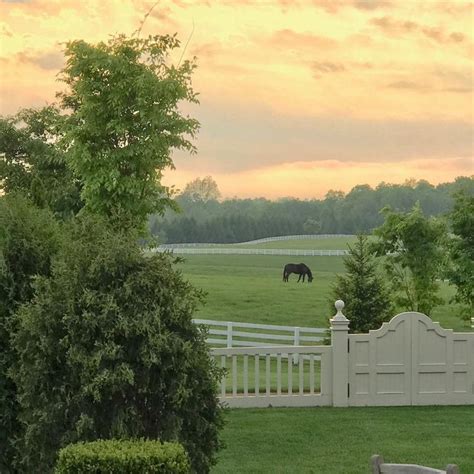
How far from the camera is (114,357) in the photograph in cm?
901

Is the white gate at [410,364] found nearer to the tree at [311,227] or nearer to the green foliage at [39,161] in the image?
the green foliage at [39,161]

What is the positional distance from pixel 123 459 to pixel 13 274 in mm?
3142

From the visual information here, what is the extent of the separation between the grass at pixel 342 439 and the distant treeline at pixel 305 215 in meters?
62.5

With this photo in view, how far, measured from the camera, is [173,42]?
2822cm

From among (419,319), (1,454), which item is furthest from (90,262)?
(419,319)

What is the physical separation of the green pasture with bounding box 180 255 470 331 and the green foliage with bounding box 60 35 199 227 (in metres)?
3.09

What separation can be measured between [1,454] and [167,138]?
17163 millimetres

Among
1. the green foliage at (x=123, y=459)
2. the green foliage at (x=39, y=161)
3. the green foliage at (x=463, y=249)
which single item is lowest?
the green foliage at (x=123, y=459)

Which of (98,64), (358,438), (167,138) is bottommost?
(358,438)

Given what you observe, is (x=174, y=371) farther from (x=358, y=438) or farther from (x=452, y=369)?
(x=452, y=369)

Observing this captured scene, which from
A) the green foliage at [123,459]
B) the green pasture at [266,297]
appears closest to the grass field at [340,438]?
the green foliage at [123,459]

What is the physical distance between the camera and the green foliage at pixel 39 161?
30.1m

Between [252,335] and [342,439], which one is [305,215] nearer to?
[252,335]

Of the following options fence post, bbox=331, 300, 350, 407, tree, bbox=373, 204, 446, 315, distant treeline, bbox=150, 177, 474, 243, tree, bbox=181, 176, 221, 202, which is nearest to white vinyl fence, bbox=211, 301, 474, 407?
fence post, bbox=331, 300, 350, 407
